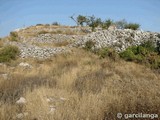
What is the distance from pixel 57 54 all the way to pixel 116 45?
14.7ft

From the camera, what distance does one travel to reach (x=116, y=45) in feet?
57.3

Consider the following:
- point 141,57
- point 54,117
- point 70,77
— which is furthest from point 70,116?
point 141,57

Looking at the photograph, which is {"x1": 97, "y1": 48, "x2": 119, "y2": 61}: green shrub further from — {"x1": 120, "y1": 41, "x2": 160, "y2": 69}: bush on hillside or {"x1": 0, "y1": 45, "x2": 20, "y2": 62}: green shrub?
{"x1": 0, "y1": 45, "x2": 20, "y2": 62}: green shrub

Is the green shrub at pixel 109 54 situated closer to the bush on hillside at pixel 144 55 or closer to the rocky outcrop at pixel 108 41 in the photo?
the bush on hillside at pixel 144 55

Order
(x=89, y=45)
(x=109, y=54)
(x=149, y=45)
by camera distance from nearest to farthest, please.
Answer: (x=109, y=54), (x=149, y=45), (x=89, y=45)

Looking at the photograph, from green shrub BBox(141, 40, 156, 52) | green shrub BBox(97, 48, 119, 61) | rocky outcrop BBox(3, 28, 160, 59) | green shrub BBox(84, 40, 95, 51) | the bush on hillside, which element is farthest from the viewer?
green shrub BBox(84, 40, 95, 51)

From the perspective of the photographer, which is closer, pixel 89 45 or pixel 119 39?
pixel 89 45

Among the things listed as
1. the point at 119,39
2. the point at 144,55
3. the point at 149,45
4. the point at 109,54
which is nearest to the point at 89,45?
the point at 119,39

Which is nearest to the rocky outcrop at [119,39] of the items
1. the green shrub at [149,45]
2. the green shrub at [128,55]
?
the green shrub at [149,45]

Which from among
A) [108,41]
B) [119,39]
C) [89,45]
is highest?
[119,39]

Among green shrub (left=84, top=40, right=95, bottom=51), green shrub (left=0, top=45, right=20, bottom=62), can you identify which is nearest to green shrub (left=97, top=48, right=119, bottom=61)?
green shrub (left=84, top=40, right=95, bottom=51)

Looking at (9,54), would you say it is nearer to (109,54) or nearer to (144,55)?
(109,54)

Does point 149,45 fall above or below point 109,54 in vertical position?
above

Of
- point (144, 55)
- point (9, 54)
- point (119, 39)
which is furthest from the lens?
point (119, 39)
